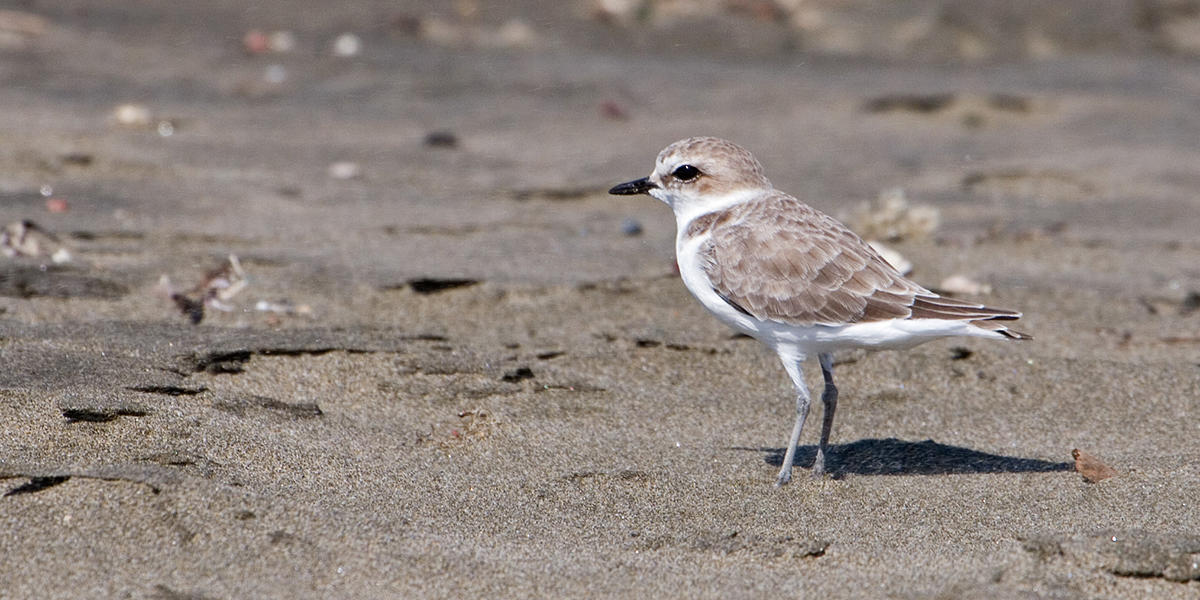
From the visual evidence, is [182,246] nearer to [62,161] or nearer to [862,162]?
[62,161]

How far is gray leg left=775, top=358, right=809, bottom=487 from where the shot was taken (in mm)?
4301

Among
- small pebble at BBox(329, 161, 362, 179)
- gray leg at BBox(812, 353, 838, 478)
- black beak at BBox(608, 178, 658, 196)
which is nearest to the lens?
gray leg at BBox(812, 353, 838, 478)

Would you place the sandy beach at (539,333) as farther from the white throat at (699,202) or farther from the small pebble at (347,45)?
the white throat at (699,202)

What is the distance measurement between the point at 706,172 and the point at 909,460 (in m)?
1.27

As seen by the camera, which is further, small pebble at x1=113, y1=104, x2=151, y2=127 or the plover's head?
small pebble at x1=113, y1=104, x2=151, y2=127

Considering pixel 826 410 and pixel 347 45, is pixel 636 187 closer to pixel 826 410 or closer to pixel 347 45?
pixel 826 410

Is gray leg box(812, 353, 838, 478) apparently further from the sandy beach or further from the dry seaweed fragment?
the dry seaweed fragment

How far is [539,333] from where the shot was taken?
5445 mm

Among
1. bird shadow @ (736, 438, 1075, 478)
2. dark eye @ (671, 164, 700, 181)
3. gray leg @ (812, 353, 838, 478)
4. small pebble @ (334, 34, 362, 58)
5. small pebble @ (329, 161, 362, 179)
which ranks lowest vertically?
bird shadow @ (736, 438, 1075, 478)

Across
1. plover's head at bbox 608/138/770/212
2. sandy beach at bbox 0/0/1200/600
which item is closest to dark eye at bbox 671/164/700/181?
plover's head at bbox 608/138/770/212

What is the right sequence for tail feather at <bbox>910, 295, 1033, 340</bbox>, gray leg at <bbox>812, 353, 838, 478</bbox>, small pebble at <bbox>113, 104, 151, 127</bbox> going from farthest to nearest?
1. small pebble at <bbox>113, 104, 151, 127</bbox>
2. gray leg at <bbox>812, 353, 838, 478</bbox>
3. tail feather at <bbox>910, 295, 1033, 340</bbox>

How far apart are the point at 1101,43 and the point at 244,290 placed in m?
8.07

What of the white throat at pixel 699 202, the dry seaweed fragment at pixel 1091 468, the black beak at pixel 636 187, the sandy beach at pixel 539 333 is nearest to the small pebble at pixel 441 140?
the sandy beach at pixel 539 333

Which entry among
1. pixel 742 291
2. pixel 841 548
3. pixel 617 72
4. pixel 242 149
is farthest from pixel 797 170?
pixel 841 548
